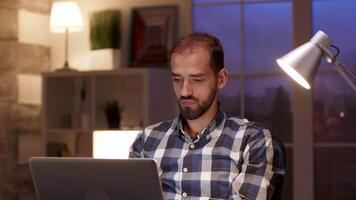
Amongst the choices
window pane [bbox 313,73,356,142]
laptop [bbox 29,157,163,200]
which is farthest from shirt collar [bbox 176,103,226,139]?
window pane [bbox 313,73,356,142]

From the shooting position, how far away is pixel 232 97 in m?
4.67

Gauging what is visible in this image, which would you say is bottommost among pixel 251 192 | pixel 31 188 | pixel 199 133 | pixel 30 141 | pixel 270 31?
pixel 31 188

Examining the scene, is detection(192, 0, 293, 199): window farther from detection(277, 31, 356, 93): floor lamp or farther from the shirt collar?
detection(277, 31, 356, 93): floor lamp

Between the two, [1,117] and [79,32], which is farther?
[79,32]

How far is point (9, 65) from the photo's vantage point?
15.9 ft

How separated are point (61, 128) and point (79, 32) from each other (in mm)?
782

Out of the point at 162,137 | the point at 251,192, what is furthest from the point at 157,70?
the point at 251,192

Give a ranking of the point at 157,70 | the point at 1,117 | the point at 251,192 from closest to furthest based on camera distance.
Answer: the point at 251,192 < the point at 157,70 < the point at 1,117

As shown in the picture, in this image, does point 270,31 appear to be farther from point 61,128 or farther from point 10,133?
point 10,133

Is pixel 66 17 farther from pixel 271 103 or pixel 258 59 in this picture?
pixel 271 103

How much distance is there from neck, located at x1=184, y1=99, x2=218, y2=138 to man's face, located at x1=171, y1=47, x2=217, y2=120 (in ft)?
0.17

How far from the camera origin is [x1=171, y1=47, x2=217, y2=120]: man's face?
6.50ft

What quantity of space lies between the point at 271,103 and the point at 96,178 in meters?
3.11

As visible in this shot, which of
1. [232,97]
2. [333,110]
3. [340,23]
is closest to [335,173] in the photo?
[333,110]
